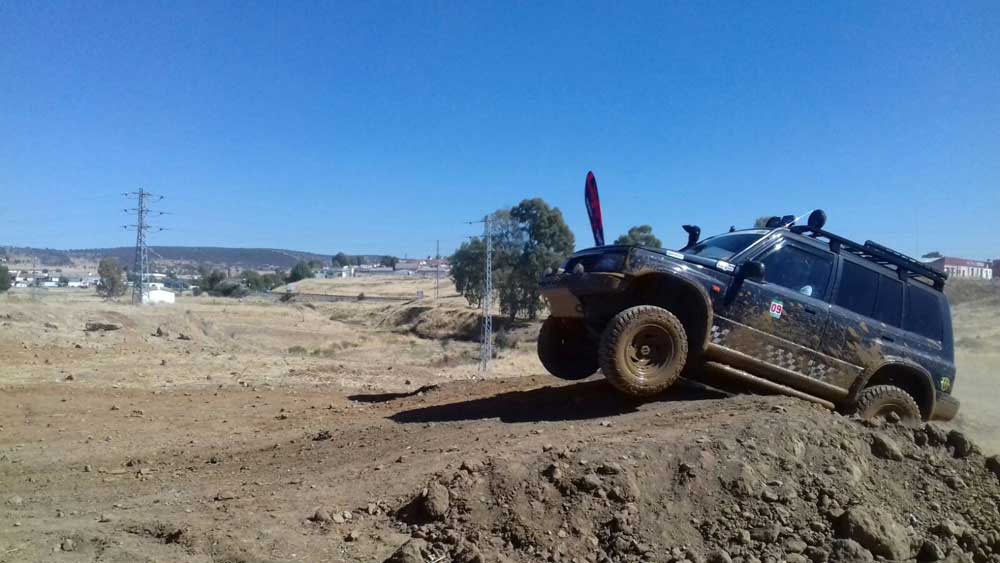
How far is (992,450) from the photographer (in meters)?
11.2

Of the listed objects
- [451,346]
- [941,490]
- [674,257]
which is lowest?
[451,346]

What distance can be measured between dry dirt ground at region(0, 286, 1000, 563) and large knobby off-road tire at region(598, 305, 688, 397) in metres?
0.30

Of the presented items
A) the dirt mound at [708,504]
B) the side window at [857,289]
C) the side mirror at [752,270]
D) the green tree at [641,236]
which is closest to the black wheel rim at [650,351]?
the side mirror at [752,270]

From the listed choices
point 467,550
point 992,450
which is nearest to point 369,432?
point 467,550

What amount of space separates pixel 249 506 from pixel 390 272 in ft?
472

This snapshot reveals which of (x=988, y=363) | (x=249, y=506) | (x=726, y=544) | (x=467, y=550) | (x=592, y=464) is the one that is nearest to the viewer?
(x=467, y=550)

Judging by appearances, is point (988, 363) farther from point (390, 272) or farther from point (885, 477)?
point (390, 272)

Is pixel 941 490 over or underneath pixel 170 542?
over

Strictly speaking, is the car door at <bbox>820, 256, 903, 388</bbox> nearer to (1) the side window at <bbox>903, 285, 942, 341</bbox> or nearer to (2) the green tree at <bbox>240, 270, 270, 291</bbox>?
(1) the side window at <bbox>903, 285, 942, 341</bbox>

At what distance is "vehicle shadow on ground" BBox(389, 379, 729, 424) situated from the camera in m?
7.29

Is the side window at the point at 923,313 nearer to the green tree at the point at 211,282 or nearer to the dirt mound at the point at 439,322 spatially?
the dirt mound at the point at 439,322

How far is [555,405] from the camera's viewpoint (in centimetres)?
771

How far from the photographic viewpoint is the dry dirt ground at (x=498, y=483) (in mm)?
4609

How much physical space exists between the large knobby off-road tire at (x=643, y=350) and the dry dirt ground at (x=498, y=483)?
0.30 m
